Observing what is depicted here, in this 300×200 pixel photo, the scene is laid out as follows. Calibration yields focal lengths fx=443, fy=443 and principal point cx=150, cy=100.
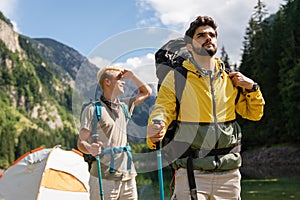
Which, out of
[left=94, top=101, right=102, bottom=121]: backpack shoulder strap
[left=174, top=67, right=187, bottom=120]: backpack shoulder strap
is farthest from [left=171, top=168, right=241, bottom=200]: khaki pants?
[left=94, top=101, right=102, bottom=121]: backpack shoulder strap

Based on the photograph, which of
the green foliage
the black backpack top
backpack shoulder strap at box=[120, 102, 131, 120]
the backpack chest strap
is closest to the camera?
the black backpack top

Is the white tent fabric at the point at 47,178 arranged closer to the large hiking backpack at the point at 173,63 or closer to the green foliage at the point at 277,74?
the large hiking backpack at the point at 173,63

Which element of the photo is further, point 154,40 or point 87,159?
point 87,159

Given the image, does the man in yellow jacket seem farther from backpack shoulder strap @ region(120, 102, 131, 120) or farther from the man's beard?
backpack shoulder strap @ region(120, 102, 131, 120)

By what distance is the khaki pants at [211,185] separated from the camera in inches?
131

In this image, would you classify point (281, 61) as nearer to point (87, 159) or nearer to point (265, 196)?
point (265, 196)

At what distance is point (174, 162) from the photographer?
3439mm

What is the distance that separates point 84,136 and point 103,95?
558mm

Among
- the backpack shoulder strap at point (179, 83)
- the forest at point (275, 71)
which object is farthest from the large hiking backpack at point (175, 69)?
the forest at point (275, 71)

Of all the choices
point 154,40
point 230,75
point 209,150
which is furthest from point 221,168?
point 154,40

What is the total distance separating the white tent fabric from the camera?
8.23m

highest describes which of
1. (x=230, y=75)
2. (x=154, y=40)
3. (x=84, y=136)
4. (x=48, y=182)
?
(x=154, y=40)

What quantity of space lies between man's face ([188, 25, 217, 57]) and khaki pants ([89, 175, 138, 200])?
1.78 m

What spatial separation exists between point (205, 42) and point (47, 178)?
5796 millimetres
